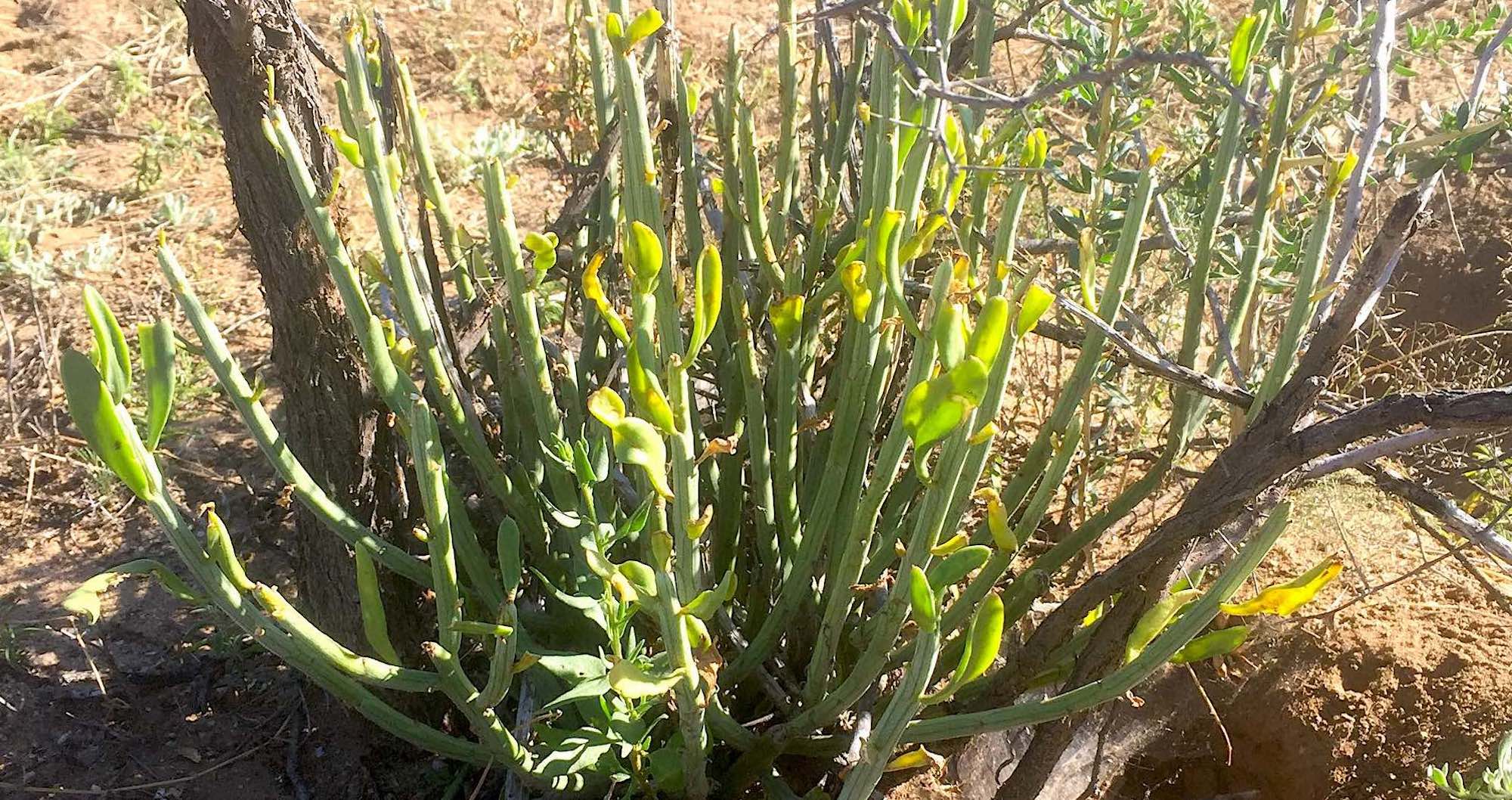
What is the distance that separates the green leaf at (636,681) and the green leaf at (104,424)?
37 cm

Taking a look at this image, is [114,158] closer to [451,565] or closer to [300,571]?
[300,571]

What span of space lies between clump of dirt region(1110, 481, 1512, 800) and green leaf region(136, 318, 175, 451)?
1309 mm

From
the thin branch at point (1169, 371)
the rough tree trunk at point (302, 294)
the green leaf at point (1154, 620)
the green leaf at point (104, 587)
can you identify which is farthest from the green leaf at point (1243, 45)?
the green leaf at point (104, 587)

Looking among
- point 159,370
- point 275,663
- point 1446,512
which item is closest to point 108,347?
point 159,370

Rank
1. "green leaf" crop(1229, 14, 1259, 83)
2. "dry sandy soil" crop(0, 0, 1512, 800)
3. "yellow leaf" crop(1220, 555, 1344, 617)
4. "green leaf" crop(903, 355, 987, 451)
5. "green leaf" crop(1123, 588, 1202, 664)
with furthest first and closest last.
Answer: "dry sandy soil" crop(0, 0, 1512, 800) < "green leaf" crop(1229, 14, 1259, 83) < "green leaf" crop(1123, 588, 1202, 664) < "yellow leaf" crop(1220, 555, 1344, 617) < "green leaf" crop(903, 355, 987, 451)

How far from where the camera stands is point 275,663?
5.39 ft

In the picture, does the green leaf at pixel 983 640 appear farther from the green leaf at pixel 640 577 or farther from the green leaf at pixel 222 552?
the green leaf at pixel 222 552

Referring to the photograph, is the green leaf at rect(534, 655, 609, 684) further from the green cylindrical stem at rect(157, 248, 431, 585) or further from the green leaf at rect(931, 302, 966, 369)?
the green leaf at rect(931, 302, 966, 369)

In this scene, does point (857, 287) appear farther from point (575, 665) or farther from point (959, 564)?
point (575, 665)

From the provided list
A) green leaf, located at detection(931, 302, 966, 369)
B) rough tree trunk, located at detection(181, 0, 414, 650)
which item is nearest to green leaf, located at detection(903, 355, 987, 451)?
green leaf, located at detection(931, 302, 966, 369)

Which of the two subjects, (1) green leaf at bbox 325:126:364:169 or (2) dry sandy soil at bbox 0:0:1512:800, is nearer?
(1) green leaf at bbox 325:126:364:169

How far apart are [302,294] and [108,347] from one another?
0.42 m

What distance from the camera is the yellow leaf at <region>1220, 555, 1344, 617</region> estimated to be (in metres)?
0.84

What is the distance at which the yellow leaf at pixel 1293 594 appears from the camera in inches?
33.2
